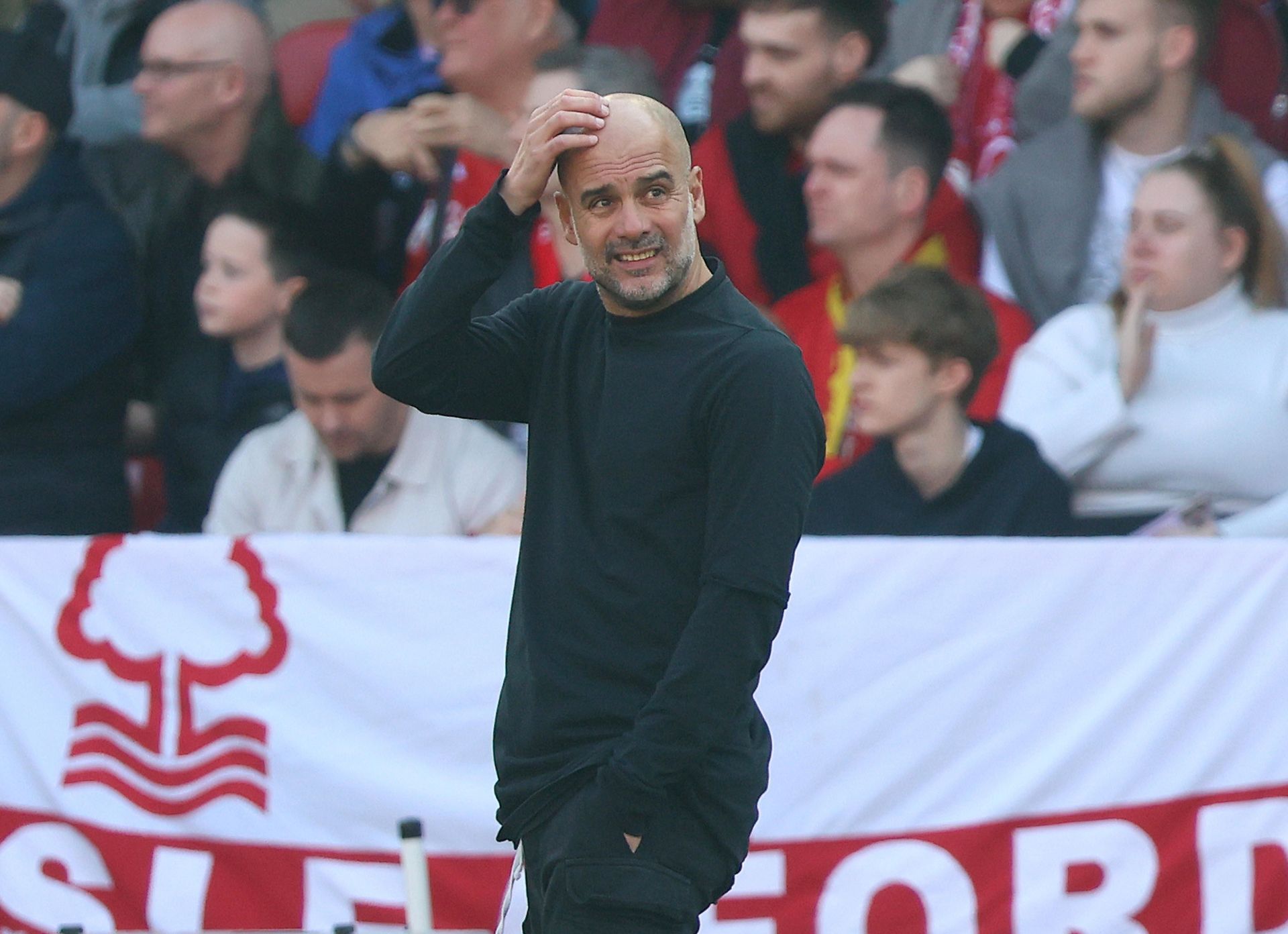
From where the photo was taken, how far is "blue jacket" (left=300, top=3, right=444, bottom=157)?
668cm

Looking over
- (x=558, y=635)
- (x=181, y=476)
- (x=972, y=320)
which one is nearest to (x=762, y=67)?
(x=972, y=320)

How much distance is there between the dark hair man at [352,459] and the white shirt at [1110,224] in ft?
5.19

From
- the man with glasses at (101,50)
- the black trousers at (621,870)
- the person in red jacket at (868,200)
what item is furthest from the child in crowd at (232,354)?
the black trousers at (621,870)

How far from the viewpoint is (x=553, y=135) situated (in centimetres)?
265

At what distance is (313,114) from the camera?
22.4 feet

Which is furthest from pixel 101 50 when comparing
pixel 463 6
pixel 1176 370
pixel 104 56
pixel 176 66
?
pixel 1176 370

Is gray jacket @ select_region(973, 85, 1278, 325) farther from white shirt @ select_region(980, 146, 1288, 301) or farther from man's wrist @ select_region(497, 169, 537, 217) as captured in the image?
man's wrist @ select_region(497, 169, 537, 217)

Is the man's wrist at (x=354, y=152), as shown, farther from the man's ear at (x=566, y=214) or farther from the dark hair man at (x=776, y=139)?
the man's ear at (x=566, y=214)

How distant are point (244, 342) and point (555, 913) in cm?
379

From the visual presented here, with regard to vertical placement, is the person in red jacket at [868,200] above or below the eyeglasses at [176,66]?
below

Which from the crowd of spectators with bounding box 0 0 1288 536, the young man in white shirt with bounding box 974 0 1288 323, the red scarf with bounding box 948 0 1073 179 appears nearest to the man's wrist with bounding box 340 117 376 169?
the crowd of spectators with bounding box 0 0 1288 536

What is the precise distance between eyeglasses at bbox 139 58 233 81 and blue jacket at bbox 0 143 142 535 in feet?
1.99

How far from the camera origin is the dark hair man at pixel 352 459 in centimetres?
548

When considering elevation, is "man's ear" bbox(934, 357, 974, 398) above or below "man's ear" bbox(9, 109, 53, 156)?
below
